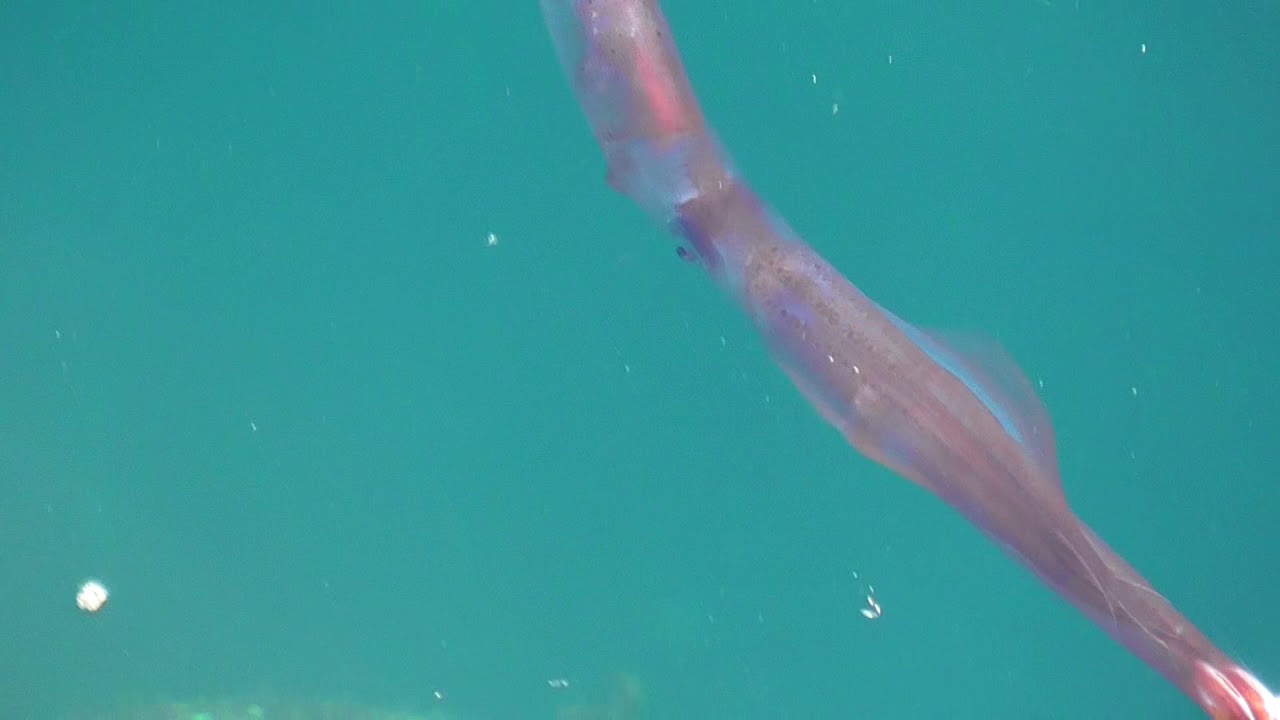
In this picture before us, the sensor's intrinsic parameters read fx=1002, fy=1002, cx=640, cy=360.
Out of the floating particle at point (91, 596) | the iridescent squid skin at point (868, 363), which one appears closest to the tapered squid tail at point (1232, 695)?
the iridescent squid skin at point (868, 363)

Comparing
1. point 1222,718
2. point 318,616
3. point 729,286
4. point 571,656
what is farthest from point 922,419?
point 318,616

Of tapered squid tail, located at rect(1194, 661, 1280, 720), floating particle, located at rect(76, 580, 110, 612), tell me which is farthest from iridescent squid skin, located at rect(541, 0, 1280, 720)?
floating particle, located at rect(76, 580, 110, 612)

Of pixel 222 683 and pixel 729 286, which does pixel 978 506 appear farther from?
pixel 222 683

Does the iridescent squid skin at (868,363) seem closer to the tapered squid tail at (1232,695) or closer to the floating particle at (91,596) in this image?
the tapered squid tail at (1232,695)

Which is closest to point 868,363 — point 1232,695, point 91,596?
point 1232,695

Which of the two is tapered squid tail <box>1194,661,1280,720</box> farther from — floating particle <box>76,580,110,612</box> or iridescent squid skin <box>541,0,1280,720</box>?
floating particle <box>76,580,110,612</box>

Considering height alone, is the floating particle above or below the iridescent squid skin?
above

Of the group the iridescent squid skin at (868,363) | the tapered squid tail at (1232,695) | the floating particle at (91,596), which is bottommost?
the tapered squid tail at (1232,695)
